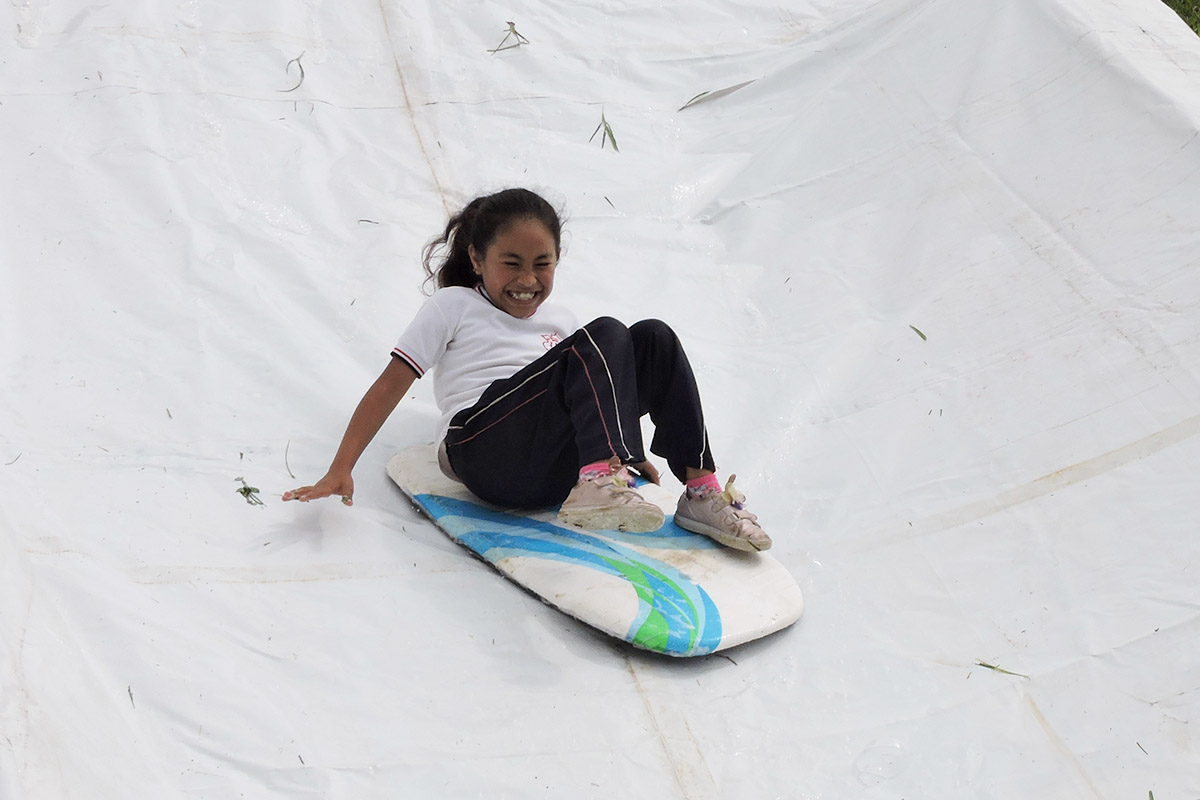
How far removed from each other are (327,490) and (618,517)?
0.48m

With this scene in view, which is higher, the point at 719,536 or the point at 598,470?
the point at 598,470

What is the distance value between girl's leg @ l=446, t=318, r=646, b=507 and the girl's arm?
13 cm

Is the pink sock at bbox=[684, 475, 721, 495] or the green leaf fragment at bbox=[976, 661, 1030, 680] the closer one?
the green leaf fragment at bbox=[976, 661, 1030, 680]

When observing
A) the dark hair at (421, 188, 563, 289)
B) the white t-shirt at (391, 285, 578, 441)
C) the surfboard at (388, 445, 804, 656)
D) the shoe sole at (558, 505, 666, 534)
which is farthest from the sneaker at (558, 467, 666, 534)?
the dark hair at (421, 188, 563, 289)

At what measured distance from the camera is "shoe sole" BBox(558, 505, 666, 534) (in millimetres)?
1750

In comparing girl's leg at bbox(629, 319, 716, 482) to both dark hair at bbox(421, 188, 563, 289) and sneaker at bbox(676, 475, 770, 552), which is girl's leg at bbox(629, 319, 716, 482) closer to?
sneaker at bbox(676, 475, 770, 552)

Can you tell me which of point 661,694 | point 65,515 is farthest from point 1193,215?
point 65,515

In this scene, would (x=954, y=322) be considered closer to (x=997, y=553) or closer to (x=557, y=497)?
(x=997, y=553)

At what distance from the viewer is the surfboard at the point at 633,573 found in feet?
5.83

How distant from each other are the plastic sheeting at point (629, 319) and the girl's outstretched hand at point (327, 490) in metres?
0.09

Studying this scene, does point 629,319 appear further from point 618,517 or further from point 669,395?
point 618,517

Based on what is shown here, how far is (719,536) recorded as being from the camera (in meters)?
1.94

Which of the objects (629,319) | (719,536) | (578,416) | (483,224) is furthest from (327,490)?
(629,319)

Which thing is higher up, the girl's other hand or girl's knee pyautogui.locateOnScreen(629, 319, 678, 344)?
girl's knee pyautogui.locateOnScreen(629, 319, 678, 344)
